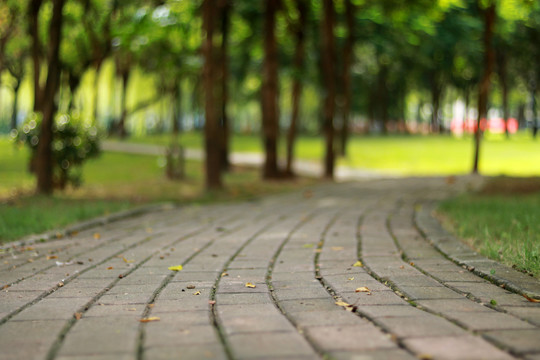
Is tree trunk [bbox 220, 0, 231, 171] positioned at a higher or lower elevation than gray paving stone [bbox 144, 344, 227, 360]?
higher

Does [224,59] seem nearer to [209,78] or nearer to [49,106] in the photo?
[209,78]

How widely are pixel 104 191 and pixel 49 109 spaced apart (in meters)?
2.67

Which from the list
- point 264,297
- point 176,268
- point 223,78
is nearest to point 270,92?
point 223,78

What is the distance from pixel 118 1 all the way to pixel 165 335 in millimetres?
20238

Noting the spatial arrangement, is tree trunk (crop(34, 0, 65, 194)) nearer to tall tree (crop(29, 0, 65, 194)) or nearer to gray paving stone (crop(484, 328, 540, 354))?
tall tree (crop(29, 0, 65, 194))

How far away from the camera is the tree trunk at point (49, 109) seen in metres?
12.9

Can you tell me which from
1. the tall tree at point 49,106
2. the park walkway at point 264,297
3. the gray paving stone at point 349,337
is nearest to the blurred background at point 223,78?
the tall tree at point 49,106

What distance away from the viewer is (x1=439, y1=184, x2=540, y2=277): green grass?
5.86 m

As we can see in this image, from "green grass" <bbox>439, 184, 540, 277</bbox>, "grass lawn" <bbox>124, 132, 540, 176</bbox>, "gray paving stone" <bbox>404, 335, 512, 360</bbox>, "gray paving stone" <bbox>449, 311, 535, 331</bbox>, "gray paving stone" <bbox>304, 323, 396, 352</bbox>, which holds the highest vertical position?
"grass lawn" <bbox>124, 132, 540, 176</bbox>

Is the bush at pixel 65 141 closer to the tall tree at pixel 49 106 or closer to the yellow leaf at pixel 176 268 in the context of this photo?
the tall tree at pixel 49 106

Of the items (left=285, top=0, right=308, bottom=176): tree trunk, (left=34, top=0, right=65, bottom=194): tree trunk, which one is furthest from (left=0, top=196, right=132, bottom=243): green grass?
(left=285, top=0, right=308, bottom=176): tree trunk

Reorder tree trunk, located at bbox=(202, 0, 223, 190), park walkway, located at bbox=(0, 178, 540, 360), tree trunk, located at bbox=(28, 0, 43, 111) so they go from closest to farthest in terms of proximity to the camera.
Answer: park walkway, located at bbox=(0, 178, 540, 360)
tree trunk, located at bbox=(202, 0, 223, 190)
tree trunk, located at bbox=(28, 0, 43, 111)

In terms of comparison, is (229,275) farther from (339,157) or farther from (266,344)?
(339,157)

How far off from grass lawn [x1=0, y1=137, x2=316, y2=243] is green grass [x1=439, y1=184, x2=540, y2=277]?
5.23 m
